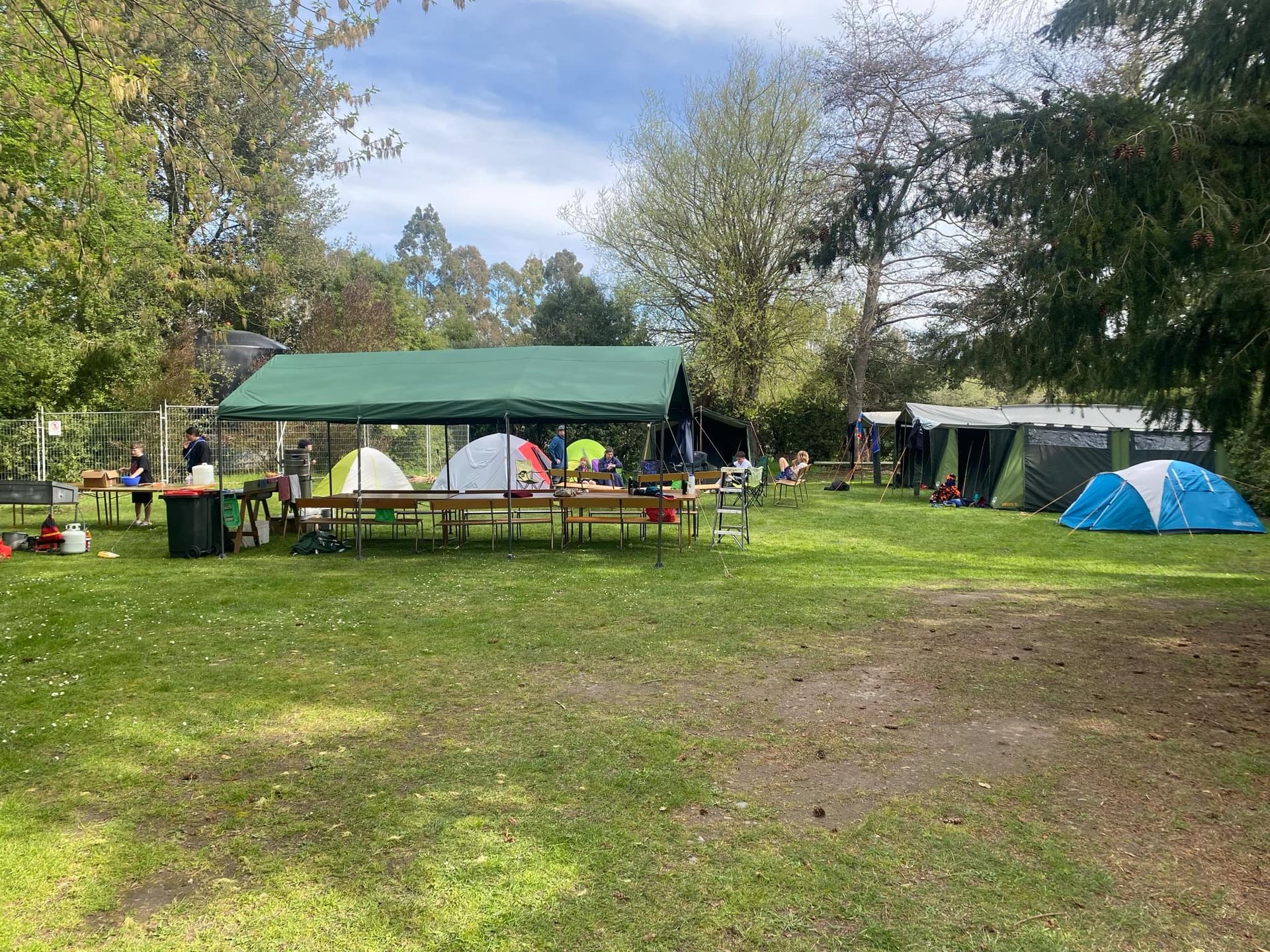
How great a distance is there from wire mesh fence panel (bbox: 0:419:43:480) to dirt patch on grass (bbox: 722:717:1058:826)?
66.0ft

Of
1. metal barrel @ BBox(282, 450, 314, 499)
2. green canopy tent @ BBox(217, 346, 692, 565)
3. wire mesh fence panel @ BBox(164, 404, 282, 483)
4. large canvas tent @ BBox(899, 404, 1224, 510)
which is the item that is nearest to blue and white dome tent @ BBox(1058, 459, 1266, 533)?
large canvas tent @ BBox(899, 404, 1224, 510)

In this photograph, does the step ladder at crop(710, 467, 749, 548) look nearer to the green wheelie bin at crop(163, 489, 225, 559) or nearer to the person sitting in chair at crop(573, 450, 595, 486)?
the person sitting in chair at crop(573, 450, 595, 486)

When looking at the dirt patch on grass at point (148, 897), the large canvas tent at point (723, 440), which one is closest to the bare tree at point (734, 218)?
the large canvas tent at point (723, 440)

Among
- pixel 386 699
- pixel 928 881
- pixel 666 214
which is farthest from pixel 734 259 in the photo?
pixel 928 881

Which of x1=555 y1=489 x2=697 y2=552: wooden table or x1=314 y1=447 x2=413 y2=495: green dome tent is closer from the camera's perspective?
x1=555 y1=489 x2=697 y2=552: wooden table

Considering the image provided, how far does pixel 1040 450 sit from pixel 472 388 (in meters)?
11.2

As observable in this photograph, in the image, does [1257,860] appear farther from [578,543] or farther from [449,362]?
[449,362]

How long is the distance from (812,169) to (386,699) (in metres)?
22.2

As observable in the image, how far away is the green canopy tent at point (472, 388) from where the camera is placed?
10.3 meters

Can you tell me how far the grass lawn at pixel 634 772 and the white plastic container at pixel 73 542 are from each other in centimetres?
326

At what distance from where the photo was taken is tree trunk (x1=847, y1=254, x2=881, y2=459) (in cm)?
2617

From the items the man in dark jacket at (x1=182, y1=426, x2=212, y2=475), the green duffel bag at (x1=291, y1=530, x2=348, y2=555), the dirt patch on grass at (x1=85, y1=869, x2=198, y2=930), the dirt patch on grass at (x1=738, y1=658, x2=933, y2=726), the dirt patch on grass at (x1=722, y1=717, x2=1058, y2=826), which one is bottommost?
the dirt patch on grass at (x1=722, y1=717, x2=1058, y2=826)

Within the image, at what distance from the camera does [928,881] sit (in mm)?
3102

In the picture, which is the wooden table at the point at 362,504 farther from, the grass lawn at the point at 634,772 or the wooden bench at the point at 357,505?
the grass lawn at the point at 634,772
